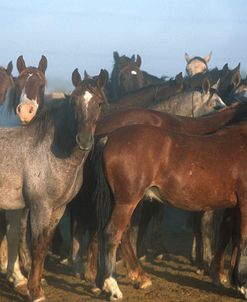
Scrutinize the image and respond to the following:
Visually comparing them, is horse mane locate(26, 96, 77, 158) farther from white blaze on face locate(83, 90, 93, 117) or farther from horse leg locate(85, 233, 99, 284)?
horse leg locate(85, 233, 99, 284)

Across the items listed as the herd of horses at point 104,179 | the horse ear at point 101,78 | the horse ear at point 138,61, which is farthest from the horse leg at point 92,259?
the horse ear at point 138,61

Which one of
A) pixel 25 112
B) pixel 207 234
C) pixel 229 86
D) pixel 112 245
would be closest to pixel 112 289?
pixel 112 245

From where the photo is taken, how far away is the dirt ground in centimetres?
631

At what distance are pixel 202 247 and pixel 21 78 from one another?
325cm

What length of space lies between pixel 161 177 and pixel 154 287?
1.41m

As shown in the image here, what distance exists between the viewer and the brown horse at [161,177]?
6.06 m

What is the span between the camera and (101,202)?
6.31m

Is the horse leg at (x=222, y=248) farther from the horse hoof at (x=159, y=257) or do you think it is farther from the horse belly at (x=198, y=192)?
the horse hoof at (x=159, y=257)

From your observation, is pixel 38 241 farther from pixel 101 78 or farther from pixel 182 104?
pixel 182 104

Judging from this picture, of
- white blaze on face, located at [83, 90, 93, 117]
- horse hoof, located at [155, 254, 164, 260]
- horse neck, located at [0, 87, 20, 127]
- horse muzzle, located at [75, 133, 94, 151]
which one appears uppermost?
white blaze on face, located at [83, 90, 93, 117]

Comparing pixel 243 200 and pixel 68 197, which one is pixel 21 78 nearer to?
pixel 68 197

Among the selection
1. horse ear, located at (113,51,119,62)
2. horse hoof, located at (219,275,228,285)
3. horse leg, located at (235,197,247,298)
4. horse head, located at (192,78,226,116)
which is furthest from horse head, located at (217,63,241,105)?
horse leg, located at (235,197,247,298)

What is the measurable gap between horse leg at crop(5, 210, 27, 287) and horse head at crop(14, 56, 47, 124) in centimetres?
117

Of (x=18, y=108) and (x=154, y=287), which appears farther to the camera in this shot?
(x=18, y=108)
